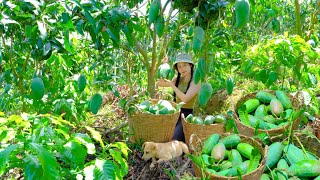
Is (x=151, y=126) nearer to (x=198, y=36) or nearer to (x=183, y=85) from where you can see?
(x=183, y=85)

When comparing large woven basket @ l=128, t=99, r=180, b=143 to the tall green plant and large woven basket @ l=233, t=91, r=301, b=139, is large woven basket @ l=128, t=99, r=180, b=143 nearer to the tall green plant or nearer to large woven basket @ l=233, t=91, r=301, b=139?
large woven basket @ l=233, t=91, r=301, b=139

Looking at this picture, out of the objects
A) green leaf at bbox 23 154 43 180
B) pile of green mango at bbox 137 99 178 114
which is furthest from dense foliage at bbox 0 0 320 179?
pile of green mango at bbox 137 99 178 114

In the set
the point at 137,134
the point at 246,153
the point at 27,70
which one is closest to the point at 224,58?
the point at 137,134

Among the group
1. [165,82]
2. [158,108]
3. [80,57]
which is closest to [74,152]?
[80,57]

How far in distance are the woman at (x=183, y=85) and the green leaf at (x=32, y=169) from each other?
2118 millimetres

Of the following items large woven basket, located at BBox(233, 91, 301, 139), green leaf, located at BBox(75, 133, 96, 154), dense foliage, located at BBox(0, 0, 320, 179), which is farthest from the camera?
large woven basket, located at BBox(233, 91, 301, 139)

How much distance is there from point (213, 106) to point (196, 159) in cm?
274

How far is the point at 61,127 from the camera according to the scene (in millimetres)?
1331

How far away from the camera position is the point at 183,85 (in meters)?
3.24

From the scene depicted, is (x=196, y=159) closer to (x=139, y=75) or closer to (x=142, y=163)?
(x=142, y=163)

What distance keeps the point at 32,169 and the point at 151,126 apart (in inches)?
72.1

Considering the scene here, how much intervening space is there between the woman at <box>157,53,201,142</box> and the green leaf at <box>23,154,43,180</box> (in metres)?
2.12

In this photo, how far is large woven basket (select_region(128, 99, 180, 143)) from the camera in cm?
271

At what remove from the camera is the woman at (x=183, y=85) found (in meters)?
3.05
